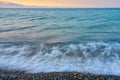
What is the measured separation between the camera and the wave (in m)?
10.3

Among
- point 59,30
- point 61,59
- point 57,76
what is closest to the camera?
point 57,76

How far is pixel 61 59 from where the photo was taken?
11.9m

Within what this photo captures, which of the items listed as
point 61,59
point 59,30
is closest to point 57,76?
point 61,59

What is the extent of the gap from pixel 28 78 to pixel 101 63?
13.9 feet

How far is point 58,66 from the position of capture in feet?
34.8

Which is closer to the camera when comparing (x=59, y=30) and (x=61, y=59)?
(x=61, y=59)

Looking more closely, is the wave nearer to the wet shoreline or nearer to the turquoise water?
the wet shoreline

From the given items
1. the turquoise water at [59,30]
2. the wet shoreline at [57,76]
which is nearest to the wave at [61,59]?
the wet shoreline at [57,76]

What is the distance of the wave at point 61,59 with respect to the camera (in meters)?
10.3

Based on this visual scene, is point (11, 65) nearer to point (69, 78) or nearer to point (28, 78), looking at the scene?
point (28, 78)

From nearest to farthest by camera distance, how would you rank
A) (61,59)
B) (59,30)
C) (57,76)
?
(57,76)
(61,59)
(59,30)

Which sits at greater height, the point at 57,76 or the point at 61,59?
the point at 61,59

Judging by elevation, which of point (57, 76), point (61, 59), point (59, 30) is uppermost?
point (59, 30)

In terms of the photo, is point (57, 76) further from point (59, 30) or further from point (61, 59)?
point (59, 30)
